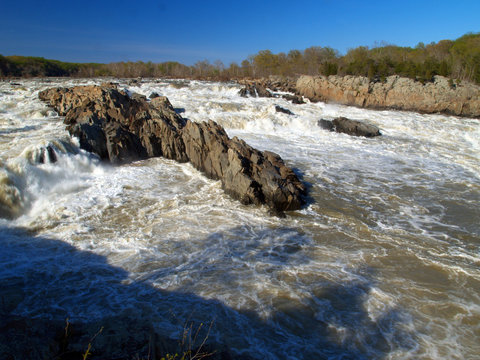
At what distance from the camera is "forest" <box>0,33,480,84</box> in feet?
143

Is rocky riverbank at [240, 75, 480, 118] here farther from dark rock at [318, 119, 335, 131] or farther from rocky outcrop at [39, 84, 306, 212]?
rocky outcrop at [39, 84, 306, 212]

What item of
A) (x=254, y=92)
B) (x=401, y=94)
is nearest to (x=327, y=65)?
(x=401, y=94)

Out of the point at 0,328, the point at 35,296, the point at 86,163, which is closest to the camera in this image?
the point at 0,328

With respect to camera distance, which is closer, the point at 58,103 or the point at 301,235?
the point at 301,235

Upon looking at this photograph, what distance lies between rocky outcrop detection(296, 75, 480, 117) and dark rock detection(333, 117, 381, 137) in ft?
55.1

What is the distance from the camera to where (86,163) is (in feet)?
41.9

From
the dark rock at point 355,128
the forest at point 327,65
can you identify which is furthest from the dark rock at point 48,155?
the forest at point 327,65

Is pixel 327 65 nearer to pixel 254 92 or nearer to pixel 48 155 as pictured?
pixel 254 92

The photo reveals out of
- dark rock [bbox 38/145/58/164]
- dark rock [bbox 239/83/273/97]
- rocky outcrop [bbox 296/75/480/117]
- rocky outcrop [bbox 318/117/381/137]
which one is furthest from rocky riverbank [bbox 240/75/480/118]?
dark rock [bbox 38/145/58/164]

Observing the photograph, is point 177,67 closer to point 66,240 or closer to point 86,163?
point 86,163

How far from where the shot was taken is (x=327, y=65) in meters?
50.4

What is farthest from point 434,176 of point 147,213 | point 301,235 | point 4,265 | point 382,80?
point 382,80

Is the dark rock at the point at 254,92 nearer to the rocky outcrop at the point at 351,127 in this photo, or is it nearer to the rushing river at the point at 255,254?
the rocky outcrop at the point at 351,127

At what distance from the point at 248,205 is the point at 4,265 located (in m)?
6.83
